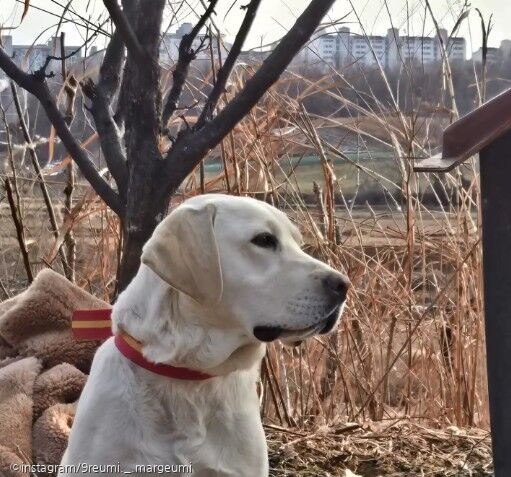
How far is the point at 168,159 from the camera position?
215cm

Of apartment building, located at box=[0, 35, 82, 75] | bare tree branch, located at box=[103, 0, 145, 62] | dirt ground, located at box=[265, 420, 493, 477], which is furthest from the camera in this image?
apartment building, located at box=[0, 35, 82, 75]

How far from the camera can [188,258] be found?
1668mm

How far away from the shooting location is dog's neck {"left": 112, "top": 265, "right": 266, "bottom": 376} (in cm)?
173

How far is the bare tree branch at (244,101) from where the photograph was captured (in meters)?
1.97

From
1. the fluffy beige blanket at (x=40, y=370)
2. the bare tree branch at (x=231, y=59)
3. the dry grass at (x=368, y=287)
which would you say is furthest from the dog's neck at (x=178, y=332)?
the dry grass at (x=368, y=287)

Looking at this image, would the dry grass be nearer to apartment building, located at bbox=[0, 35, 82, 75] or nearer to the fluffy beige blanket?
the fluffy beige blanket

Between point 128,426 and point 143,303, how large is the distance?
0.72 feet

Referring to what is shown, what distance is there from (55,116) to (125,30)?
349 mm

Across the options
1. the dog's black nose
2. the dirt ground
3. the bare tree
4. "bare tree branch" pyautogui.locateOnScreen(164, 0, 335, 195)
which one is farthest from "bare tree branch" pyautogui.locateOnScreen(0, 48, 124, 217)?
the dirt ground

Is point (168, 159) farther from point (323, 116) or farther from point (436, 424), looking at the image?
point (436, 424)

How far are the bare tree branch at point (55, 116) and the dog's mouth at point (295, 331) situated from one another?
0.67 metres

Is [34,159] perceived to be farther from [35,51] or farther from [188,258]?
[188,258]

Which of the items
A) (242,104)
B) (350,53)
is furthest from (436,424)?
(242,104)

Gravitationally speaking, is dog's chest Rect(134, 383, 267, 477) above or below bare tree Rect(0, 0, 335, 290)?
below
